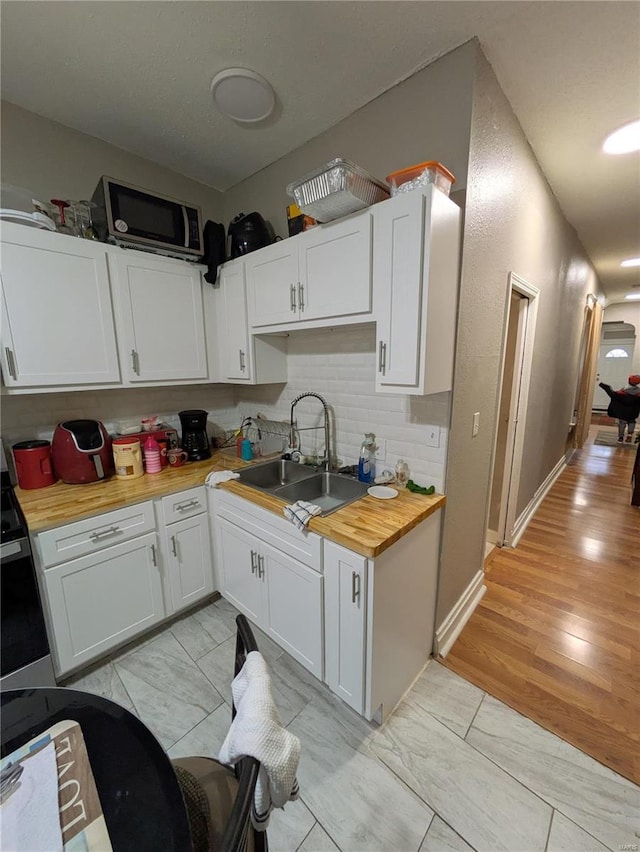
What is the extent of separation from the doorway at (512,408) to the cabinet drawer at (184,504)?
1995 millimetres

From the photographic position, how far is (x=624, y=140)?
1931 millimetres

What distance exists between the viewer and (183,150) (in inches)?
79.6

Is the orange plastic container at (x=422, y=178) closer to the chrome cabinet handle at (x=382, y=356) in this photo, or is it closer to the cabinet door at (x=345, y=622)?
the chrome cabinet handle at (x=382, y=356)

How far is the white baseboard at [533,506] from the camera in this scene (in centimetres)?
289

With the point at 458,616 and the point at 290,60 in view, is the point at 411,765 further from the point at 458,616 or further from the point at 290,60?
the point at 290,60

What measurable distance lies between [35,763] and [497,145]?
2635 millimetres

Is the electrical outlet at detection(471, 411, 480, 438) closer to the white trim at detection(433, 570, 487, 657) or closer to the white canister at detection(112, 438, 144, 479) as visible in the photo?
the white trim at detection(433, 570, 487, 657)

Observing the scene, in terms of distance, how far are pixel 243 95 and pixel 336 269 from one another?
0.95 meters

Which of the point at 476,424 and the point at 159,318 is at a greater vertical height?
the point at 159,318

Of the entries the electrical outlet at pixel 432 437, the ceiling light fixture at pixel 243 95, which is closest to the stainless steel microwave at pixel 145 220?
the ceiling light fixture at pixel 243 95

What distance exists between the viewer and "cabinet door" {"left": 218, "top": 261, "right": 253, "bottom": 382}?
2109mm

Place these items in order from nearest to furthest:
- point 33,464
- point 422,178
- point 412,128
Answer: point 422,178, point 412,128, point 33,464

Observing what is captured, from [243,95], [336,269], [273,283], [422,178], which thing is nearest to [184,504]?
[273,283]

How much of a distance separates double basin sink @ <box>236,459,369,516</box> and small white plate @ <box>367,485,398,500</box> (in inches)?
4.6
